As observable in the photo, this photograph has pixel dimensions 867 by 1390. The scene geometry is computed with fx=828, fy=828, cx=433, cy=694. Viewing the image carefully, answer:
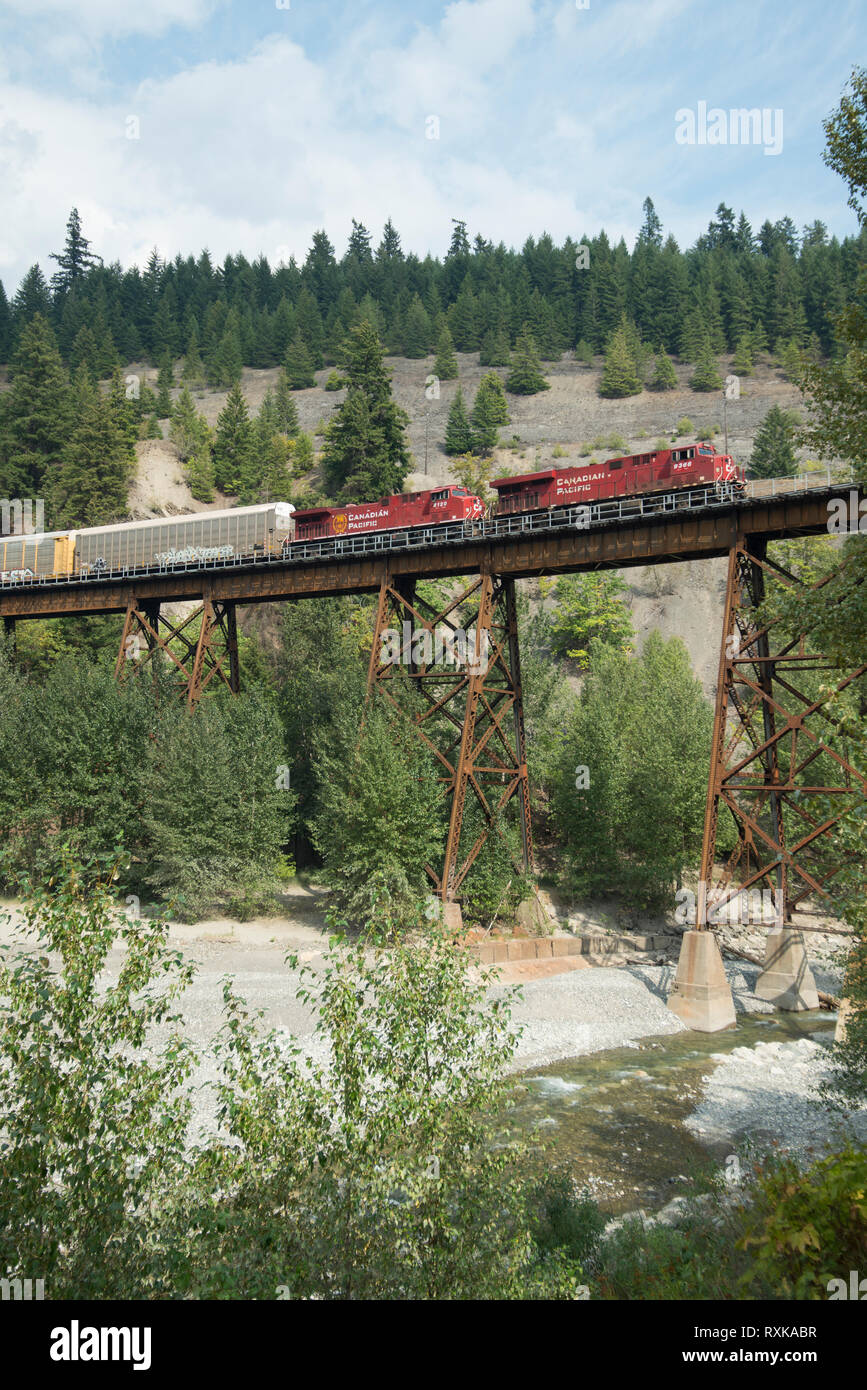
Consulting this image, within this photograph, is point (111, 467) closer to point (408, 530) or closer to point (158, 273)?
point (408, 530)

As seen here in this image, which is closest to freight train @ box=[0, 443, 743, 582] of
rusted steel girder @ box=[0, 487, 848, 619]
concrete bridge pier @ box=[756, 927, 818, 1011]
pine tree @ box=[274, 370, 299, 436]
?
rusted steel girder @ box=[0, 487, 848, 619]

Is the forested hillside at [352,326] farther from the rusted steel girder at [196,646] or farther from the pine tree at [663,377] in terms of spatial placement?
the rusted steel girder at [196,646]

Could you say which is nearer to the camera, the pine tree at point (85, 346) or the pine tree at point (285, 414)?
the pine tree at point (285, 414)

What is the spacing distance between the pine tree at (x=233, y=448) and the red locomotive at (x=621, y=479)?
55.3 m

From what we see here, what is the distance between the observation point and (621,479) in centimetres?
3161

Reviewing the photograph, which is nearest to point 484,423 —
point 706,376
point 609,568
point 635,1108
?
point 706,376

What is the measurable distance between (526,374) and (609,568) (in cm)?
9073

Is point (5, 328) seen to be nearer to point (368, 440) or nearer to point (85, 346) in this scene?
point (85, 346)

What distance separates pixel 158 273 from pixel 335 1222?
172751mm

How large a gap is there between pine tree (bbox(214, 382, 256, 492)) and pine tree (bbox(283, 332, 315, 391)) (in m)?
29.0

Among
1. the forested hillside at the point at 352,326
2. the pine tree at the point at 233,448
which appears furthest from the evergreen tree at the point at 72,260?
the pine tree at the point at 233,448

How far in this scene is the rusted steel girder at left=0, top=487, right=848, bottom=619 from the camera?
25016 mm

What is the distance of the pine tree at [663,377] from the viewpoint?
10588 cm

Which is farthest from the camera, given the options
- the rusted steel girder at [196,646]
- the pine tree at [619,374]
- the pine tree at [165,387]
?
the pine tree at [619,374]
